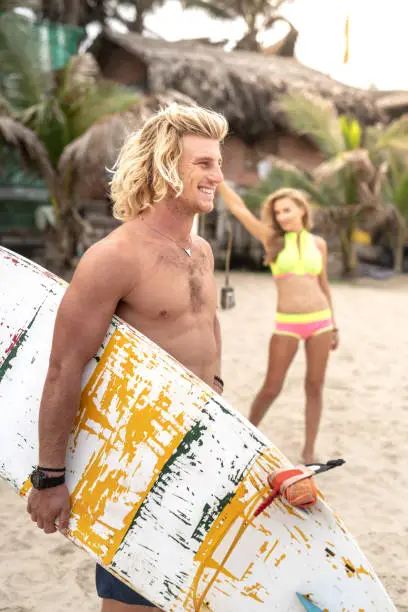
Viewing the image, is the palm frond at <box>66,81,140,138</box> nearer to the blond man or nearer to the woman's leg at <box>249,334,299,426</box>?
the woman's leg at <box>249,334,299,426</box>

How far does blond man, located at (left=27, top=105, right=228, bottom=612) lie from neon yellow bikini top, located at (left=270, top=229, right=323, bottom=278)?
2099 mm

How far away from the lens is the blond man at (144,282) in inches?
63.1

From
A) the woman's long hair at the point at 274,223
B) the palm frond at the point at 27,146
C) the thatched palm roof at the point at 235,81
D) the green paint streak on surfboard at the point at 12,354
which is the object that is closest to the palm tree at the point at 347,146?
the thatched palm roof at the point at 235,81

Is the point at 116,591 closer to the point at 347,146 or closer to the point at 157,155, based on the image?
the point at 157,155

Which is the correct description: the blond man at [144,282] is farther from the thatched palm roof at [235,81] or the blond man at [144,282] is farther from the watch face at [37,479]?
the thatched palm roof at [235,81]

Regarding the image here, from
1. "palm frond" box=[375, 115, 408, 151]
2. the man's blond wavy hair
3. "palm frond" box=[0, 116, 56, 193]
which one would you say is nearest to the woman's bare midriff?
the man's blond wavy hair

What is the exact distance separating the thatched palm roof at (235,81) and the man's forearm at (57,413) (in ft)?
40.3

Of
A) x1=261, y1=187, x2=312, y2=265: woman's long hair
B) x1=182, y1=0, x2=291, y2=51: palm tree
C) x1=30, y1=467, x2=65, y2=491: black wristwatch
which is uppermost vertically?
x1=182, y1=0, x2=291, y2=51: palm tree

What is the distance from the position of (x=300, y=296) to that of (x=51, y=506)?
8.28 ft

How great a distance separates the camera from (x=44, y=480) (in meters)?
1.63

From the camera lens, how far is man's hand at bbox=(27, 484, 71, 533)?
5.39ft

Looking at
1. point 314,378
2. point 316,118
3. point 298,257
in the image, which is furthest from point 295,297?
point 316,118

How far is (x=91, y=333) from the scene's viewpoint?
1610 mm

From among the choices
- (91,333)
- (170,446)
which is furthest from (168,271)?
(170,446)
